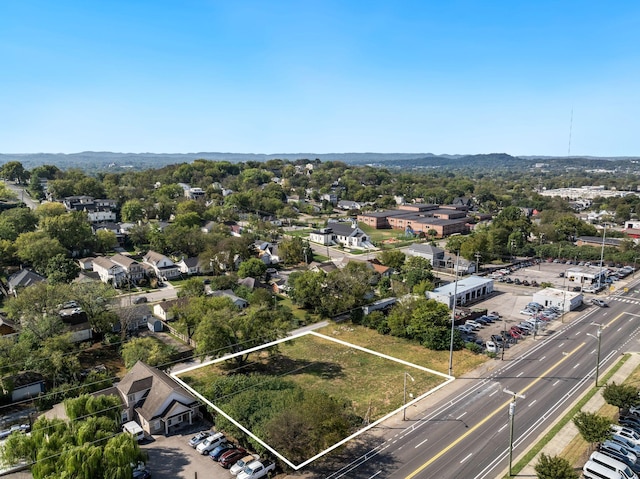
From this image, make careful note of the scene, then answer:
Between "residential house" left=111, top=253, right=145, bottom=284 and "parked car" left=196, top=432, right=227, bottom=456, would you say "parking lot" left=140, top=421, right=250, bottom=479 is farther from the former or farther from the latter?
"residential house" left=111, top=253, right=145, bottom=284

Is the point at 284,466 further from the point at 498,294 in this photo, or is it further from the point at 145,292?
the point at 498,294

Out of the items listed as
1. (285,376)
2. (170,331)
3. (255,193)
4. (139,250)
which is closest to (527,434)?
(285,376)

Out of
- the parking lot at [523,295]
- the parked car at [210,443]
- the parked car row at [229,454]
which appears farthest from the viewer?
the parking lot at [523,295]

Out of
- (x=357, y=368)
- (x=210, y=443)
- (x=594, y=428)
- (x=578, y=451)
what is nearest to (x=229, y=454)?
(x=210, y=443)

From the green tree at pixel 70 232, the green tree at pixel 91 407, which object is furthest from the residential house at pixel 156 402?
the green tree at pixel 70 232

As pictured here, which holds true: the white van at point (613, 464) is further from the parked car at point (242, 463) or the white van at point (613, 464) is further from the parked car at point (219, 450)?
the parked car at point (219, 450)

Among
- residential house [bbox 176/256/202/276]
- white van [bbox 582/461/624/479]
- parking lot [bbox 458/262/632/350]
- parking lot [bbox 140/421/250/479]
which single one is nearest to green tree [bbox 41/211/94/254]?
residential house [bbox 176/256/202/276]
